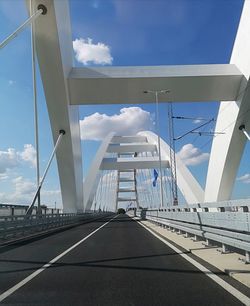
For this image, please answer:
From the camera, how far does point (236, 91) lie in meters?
30.6

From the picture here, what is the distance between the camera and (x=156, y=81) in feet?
98.0

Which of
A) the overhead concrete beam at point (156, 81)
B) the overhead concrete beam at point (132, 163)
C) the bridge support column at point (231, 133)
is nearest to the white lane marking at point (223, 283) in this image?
the bridge support column at point (231, 133)

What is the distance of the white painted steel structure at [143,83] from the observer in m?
26.9

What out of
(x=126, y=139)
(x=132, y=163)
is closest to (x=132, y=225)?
(x=132, y=163)

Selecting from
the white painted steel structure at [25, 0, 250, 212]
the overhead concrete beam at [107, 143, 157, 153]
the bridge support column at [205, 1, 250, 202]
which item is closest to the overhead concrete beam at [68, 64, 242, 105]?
the white painted steel structure at [25, 0, 250, 212]

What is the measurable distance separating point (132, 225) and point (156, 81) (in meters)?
11.4

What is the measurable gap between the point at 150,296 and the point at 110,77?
23708mm

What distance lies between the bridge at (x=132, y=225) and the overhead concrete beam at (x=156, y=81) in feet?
0.23

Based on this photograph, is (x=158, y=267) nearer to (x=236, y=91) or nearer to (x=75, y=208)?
(x=236, y=91)

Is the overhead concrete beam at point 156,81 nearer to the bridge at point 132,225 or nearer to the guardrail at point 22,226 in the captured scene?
the bridge at point 132,225

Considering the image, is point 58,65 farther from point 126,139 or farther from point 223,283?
point 126,139

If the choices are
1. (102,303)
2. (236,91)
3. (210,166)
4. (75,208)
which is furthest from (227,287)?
(75,208)

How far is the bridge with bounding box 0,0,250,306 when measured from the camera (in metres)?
7.22

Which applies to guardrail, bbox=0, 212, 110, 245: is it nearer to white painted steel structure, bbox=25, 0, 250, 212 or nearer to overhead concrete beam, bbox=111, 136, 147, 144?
white painted steel structure, bbox=25, 0, 250, 212
